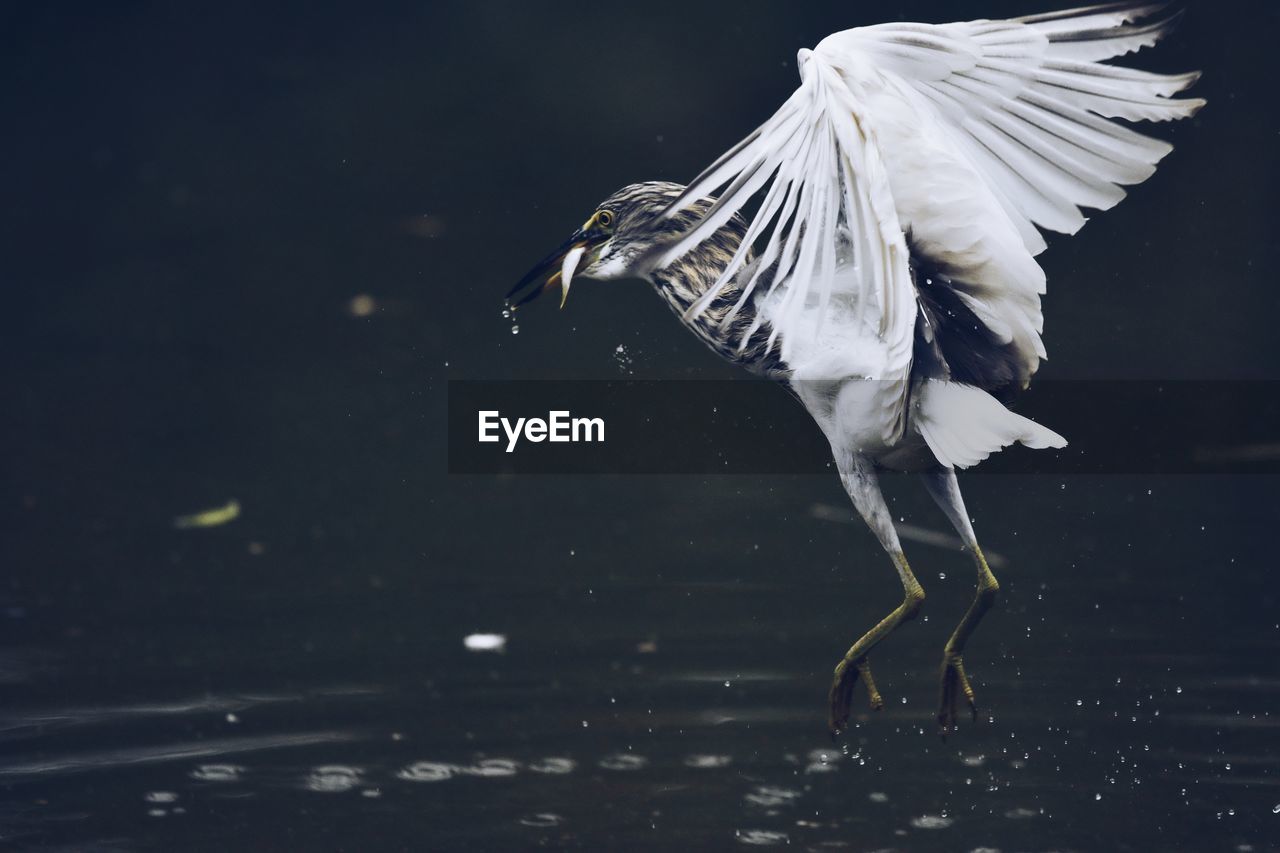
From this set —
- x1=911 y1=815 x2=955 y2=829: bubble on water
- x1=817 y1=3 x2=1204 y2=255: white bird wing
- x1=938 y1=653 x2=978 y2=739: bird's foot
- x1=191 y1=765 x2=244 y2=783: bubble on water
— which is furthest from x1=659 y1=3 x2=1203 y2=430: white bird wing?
x1=191 y1=765 x2=244 y2=783: bubble on water

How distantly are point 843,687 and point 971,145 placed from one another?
3.59 feet

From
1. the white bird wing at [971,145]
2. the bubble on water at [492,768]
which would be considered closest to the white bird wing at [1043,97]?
the white bird wing at [971,145]

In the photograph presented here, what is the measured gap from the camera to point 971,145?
2994 millimetres

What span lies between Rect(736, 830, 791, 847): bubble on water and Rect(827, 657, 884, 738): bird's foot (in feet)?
0.90

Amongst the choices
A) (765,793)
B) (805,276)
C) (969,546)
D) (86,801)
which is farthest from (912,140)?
(86,801)

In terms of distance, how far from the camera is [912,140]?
2850 millimetres

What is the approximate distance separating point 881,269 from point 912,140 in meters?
0.28

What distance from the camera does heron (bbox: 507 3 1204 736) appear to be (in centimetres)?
285

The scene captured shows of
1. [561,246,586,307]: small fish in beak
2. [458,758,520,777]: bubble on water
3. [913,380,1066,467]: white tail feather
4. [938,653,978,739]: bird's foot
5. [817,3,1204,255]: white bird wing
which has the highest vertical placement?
[817,3,1204,255]: white bird wing

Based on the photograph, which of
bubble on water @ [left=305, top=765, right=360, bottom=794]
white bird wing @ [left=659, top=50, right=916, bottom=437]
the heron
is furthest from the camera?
bubble on water @ [left=305, top=765, right=360, bottom=794]

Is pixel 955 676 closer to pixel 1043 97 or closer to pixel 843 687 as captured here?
pixel 843 687

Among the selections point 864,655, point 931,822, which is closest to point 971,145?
point 864,655

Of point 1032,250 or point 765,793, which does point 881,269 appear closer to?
point 1032,250

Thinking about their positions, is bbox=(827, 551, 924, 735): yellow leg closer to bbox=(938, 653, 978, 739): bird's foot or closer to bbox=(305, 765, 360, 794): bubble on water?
bbox=(938, 653, 978, 739): bird's foot
